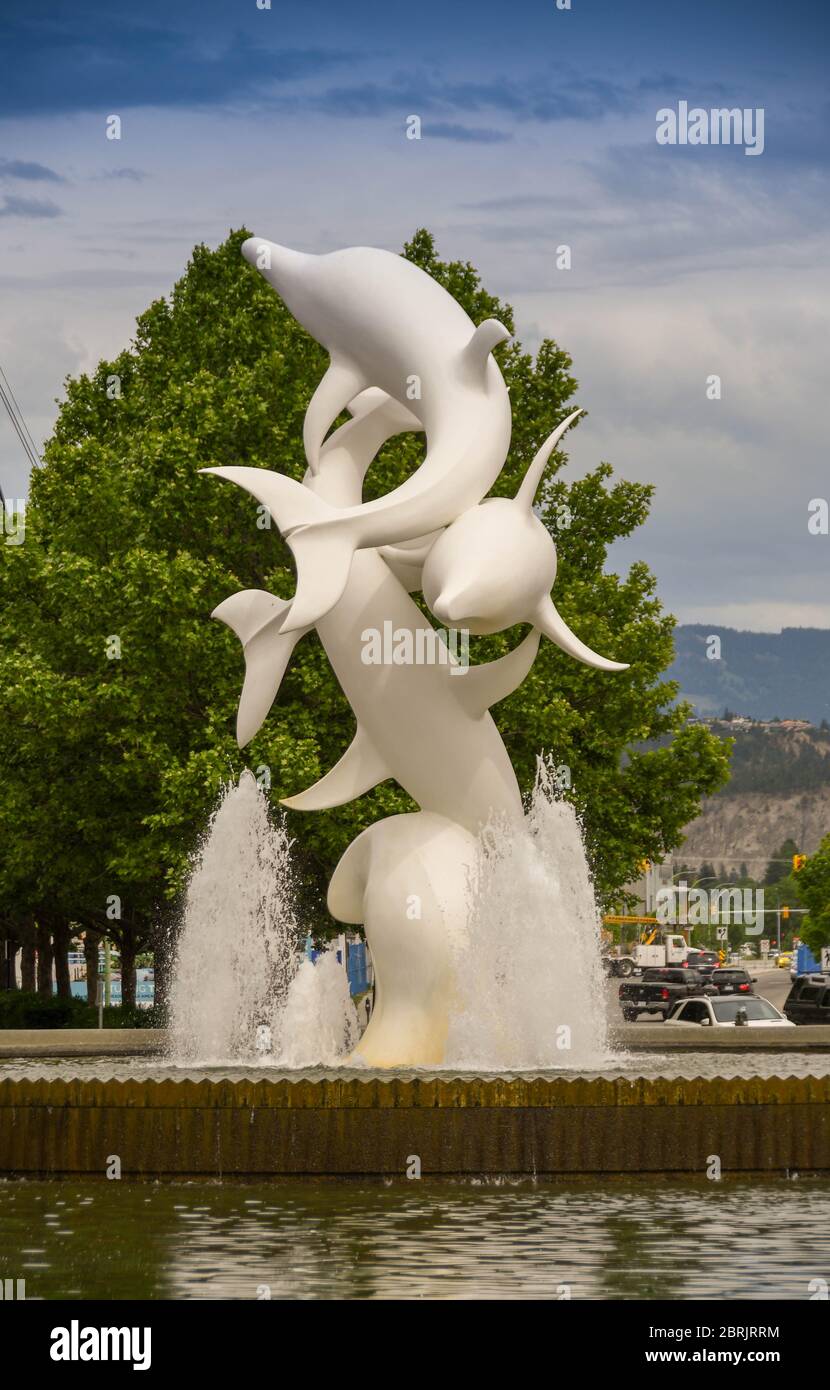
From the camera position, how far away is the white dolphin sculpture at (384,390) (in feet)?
61.0

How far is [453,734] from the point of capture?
63.3 feet

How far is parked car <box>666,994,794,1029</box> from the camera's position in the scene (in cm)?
3300

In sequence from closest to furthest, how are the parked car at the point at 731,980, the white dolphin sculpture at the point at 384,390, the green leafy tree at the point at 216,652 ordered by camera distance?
the white dolphin sculpture at the point at 384,390
the green leafy tree at the point at 216,652
the parked car at the point at 731,980

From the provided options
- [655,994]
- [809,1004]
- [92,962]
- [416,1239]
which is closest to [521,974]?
[416,1239]

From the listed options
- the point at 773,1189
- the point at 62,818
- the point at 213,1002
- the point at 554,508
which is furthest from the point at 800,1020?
the point at 773,1189

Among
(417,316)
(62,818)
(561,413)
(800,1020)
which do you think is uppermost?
(561,413)

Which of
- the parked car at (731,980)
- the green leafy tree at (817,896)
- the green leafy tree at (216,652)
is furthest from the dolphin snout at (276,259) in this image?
the green leafy tree at (817,896)

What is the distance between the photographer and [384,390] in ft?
66.0

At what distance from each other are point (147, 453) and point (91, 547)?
92.0 inches

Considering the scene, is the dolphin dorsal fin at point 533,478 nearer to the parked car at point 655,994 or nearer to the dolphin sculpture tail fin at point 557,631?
the dolphin sculpture tail fin at point 557,631

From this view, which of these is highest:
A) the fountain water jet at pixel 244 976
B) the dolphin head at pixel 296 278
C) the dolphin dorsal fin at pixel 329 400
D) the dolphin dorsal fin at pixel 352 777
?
the dolphin head at pixel 296 278

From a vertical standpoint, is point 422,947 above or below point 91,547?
below

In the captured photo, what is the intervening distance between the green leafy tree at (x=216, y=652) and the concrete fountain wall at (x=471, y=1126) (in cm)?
1375

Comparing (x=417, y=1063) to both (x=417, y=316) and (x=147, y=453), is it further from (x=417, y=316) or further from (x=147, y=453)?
(x=147, y=453)
